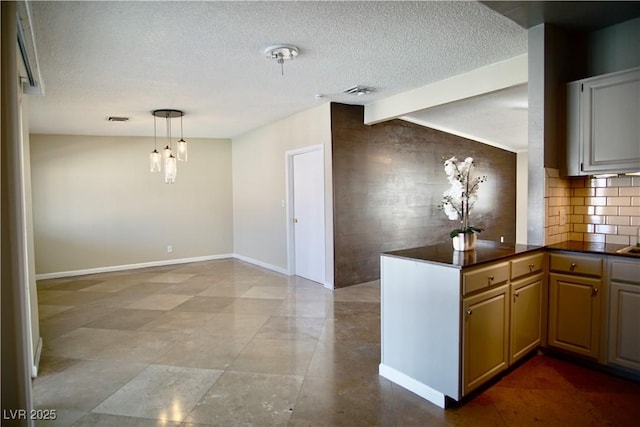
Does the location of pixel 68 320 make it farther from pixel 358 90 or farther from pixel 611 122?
pixel 611 122

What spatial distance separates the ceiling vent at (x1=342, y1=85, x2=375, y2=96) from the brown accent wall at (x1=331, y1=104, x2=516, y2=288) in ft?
1.82

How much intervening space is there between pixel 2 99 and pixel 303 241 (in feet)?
15.0

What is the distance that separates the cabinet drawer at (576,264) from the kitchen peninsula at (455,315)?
0.12 m

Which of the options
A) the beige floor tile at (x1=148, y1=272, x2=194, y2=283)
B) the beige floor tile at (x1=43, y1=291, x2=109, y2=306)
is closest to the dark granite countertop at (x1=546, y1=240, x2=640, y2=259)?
the beige floor tile at (x1=148, y1=272, x2=194, y2=283)

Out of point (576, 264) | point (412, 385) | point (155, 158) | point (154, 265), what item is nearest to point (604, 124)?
point (576, 264)

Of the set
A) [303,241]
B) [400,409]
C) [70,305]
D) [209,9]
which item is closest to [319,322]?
[400,409]

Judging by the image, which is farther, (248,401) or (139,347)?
(139,347)

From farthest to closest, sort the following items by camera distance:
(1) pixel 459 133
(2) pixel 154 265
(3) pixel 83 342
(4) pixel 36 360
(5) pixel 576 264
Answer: (2) pixel 154 265 < (1) pixel 459 133 < (3) pixel 83 342 < (4) pixel 36 360 < (5) pixel 576 264

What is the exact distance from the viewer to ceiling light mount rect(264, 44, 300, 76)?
3018 millimetres

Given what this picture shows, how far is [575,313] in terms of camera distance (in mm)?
2732

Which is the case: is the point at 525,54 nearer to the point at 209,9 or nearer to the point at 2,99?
the point at 209,9

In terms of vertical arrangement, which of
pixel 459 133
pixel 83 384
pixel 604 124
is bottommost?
pixel 83 384

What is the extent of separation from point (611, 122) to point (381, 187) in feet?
10.2

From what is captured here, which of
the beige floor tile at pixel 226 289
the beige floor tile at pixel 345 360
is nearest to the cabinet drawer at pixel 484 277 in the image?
the beige floor tile at pixel 345 360
